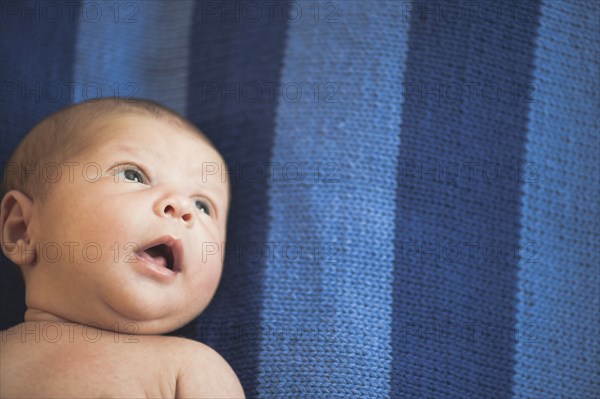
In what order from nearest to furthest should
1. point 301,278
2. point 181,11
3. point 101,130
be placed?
point 101,130
point 301,278
point 181,11

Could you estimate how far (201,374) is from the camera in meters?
0.99

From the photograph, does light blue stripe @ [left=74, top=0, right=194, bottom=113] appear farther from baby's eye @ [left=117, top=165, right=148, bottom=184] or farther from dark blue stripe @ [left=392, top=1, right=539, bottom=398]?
dark blue stripe @ [left=392, top=1, right=539, bottom=398]

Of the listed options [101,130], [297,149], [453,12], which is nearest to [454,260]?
[297,149]

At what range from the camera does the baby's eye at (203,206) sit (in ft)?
3.69

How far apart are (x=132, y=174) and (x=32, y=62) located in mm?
458

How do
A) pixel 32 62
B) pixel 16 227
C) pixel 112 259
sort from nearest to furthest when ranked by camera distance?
pixel 112 259, pixel 16 227, pixel 32 62

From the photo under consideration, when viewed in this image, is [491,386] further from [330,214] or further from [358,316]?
[330,214]

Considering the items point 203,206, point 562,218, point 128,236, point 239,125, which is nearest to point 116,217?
point 128,236

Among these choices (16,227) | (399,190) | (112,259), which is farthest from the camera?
(399,190)

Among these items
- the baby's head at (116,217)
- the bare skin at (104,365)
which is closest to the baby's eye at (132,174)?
the baby's head at (116,217)

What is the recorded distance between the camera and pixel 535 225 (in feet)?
3.80

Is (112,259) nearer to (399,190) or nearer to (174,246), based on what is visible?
(174,246)

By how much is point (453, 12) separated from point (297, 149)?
0.40 metres

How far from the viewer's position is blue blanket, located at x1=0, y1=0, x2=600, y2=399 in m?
1.11
